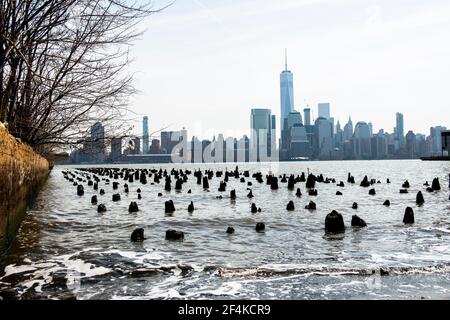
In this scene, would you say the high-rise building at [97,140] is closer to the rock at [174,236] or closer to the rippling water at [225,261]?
the rippling water at [225,261]

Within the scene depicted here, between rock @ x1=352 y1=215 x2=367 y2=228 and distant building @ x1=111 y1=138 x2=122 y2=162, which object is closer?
distant building @ x1=111 y1=138 x2=122 y2=162

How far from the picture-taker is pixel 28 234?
10.7 m

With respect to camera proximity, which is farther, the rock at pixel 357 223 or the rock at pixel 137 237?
the rock at pixel 357 223

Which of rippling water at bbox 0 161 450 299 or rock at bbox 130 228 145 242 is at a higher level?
rock at bbox 130 228 145 242

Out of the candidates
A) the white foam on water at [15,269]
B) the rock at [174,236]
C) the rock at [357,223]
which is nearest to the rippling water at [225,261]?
the white foam on water at [15,269]

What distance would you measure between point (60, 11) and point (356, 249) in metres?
8.65

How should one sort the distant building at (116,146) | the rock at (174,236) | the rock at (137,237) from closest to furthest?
the rock at (137,237), the rock at (174,236), the distant building at (116,146)

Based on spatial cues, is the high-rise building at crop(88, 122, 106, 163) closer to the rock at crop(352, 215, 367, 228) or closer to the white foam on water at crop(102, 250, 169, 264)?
the white foam on water at crop(102, 250, 169, 264)

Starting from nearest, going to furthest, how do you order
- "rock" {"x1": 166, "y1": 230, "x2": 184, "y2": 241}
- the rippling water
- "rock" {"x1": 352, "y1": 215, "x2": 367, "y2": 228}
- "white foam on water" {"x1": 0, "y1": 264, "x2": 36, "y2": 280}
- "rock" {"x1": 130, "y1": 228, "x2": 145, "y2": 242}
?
1. the rippling water
2. "white foam on water" {"x1": 0, "y1": 264, "x2": 36, "y2": 280}
3. "rock" {"x1": 130, "y1": 228, "x2": 145, "y2": 242}
4. "rock" {"x1": 166, "y1": 230, "x2": 184, "y2": 241}
5. "rock" {"x1": 352, "y1": 215, "x2": 367, "y2": 228}

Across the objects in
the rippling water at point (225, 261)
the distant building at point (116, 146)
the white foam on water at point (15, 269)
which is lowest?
the rippling water at point (225, 261)

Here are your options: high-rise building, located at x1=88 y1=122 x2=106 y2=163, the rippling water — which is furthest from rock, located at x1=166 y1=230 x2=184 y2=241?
high-rise building, located at x1=88 y1=122 x2=106 y2=163

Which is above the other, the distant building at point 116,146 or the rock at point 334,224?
the distant building at point 116,146
